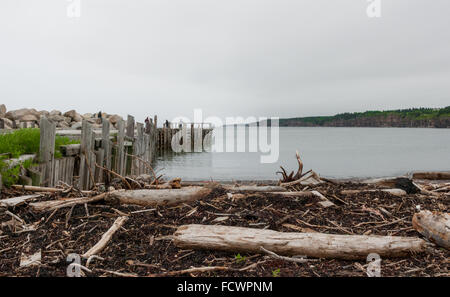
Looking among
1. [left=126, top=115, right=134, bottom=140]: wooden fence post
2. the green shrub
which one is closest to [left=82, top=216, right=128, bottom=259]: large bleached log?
the green shrub

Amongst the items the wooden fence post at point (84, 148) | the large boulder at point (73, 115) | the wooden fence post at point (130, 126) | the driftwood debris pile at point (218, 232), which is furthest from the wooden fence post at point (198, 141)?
the driftwood debris pile at point (218, 232)

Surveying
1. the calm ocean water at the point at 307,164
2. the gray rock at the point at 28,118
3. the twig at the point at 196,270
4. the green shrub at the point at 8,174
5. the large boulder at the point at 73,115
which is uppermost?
the large boulder at the point at 73,115

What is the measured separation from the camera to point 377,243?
3797 mm

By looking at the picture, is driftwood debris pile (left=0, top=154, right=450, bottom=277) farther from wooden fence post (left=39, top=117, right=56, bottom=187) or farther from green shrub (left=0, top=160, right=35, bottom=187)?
wooden fence post (left=39, top=117, right=56, bottom=187)

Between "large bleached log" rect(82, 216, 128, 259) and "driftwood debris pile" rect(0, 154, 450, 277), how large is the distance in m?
0.02

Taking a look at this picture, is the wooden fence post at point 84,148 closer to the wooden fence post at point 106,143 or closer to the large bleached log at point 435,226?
the wooden fence post at point 106,143

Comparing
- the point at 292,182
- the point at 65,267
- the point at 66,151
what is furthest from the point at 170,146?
the point at 65,267

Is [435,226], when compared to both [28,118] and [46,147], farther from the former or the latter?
[28,118]

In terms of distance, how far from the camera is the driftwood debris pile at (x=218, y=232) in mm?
3586

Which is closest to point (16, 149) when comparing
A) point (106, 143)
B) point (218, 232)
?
point (106, 143)

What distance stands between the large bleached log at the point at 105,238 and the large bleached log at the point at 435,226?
13.0ft

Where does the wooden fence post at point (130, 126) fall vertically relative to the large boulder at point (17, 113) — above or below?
below

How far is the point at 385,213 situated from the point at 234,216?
2.47 m

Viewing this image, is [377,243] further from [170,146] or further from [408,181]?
[170,146]
